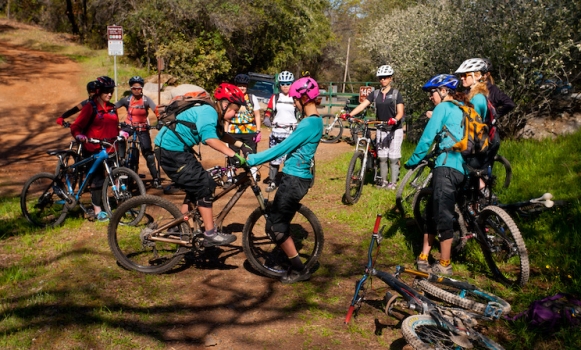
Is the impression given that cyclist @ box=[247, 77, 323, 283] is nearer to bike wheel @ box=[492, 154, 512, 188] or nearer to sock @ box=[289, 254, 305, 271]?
sock @ box=[289, 254, 305, 271]

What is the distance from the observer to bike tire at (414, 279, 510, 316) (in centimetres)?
372

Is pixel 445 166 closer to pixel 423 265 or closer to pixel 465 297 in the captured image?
pixel 423 265

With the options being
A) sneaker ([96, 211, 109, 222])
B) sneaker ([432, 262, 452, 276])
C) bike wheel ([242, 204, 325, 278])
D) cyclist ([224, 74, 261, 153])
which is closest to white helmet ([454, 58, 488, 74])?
sneaker ([432, 262, 452, 276])

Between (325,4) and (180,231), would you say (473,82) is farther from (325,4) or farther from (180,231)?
(325,4)

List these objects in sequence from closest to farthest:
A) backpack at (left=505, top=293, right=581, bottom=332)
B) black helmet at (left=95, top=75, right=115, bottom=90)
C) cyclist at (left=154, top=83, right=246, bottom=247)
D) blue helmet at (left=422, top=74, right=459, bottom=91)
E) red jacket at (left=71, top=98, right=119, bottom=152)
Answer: backpack at (left=505, top=293, right=581, bottom=332), cyclist at (left=154, top=83, right=246, bottom=247), blue helmet at (left=422, top=74, right=459, bottom=91), black helmet at (left=95, top=75, right=115, bottom=90), red jacket at (left=71, top=98, right=119, bottom=152)

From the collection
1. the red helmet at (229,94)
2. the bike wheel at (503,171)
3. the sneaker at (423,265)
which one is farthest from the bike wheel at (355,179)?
the red helmet at (229,94)

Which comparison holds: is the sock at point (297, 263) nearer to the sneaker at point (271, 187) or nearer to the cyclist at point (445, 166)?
the cyclist at point (445, 166)

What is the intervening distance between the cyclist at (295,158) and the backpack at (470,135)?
4.40ft

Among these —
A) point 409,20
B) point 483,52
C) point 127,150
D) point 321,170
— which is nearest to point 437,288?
point 127,150

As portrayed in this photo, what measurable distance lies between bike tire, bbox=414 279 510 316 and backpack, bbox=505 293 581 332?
324 millimetres

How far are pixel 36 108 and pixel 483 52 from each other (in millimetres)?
16102

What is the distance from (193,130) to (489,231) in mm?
3196

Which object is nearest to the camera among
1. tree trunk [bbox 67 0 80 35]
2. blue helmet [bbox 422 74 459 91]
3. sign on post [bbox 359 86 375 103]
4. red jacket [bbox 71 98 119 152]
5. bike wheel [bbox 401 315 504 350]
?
bike wheel [bbox 401 315 504 350]

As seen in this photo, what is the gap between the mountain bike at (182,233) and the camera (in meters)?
4.78
